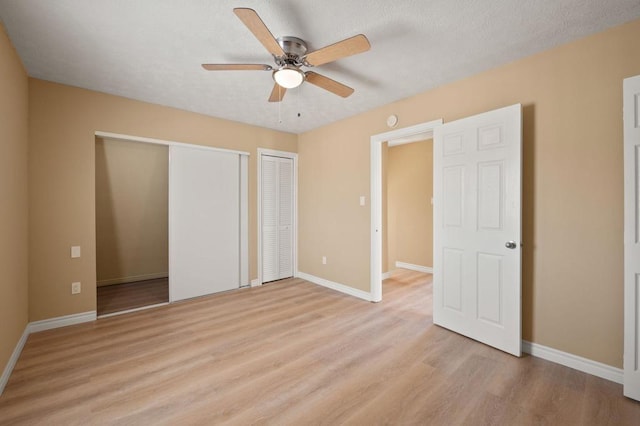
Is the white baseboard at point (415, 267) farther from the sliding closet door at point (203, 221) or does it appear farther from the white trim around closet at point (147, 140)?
the white trim around closet at point (147, 140)

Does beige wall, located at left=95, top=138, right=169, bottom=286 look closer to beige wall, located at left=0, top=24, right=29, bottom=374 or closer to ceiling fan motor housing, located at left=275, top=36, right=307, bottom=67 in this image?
beige wall, located at left=0, top=24, right=29, bottom=374

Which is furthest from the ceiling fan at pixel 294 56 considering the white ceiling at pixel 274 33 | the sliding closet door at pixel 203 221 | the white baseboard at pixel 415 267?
the white baseboard at pixel 415 267

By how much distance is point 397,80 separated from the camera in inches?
117

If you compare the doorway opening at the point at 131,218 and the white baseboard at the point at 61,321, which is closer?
the white baseboard at the point at 61,321

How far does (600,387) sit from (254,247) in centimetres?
407

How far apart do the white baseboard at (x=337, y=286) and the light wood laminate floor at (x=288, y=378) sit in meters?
0.70

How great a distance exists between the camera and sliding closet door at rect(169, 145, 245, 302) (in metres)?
3.83

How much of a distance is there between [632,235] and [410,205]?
13.1ft

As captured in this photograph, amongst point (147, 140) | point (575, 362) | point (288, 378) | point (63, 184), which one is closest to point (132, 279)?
point (63, 184)

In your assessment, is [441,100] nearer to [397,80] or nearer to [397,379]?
[397,80]

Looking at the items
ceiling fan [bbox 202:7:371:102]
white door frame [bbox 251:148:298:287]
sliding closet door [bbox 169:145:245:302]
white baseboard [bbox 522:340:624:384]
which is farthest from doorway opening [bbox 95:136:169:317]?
white baseboard [bbox 522:340:624:384]

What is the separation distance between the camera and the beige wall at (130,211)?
4.77 metres

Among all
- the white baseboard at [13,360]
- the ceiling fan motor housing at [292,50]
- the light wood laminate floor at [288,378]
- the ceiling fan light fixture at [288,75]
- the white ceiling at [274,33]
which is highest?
the white ceiling at [274,33]

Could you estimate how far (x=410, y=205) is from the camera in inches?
231
